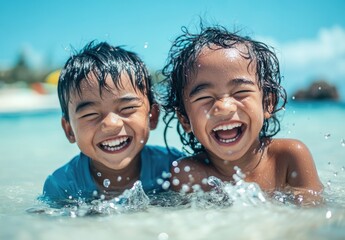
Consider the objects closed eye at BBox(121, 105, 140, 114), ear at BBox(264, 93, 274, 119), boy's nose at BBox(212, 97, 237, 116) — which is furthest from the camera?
ear at BBox(264, 93, 274, 119)

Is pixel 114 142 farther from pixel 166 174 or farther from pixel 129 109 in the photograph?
pixel 166 174

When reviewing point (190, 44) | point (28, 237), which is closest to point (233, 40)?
point (190, 44)

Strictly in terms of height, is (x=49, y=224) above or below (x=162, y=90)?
below

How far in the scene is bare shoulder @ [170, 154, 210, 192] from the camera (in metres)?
3.17

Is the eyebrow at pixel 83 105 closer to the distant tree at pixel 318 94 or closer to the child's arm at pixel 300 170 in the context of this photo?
the child's arm at pixel 300 170

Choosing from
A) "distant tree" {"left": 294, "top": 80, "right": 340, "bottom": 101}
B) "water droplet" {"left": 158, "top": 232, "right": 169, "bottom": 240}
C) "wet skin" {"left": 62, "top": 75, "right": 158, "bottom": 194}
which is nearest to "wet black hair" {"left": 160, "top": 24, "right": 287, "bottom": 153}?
Result: "wet skin" {"left": 62, "top": 75, "right": 158, "bottom": 194}

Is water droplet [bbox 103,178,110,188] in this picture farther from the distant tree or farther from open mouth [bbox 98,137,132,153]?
the distant tree

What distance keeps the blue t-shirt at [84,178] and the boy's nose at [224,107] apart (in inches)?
29.0

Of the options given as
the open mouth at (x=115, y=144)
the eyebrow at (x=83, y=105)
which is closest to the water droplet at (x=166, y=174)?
the open mouth at (x=115, y=144)

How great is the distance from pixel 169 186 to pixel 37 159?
3.87 meters

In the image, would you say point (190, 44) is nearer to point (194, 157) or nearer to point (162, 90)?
point (162, 90)

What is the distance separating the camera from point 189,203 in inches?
109

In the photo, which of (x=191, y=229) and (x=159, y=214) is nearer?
(x=191, y=229)

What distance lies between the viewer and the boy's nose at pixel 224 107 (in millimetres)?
2875
